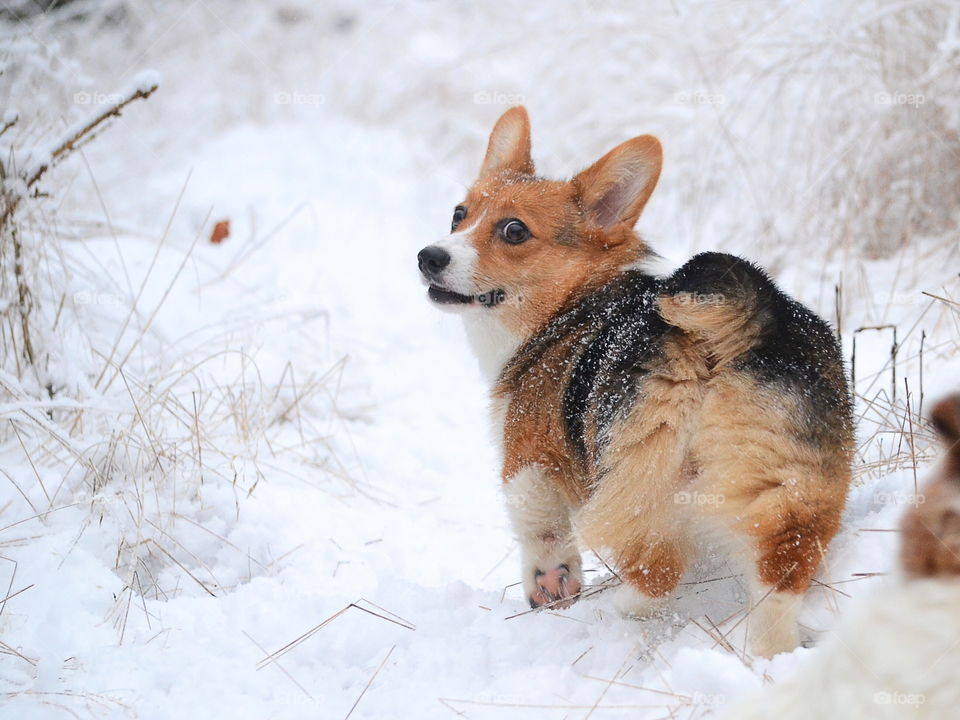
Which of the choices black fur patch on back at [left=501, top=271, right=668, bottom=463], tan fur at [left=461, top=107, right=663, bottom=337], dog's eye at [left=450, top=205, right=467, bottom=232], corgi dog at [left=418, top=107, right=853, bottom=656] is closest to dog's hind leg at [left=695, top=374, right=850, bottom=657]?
corgi dog at [left=418, top=107, right=853, bottom=656]

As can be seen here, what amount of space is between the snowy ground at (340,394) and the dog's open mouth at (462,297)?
1.02m

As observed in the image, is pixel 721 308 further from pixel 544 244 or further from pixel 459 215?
pixel 459 215

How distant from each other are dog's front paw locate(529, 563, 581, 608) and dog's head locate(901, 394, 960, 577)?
169 centimetres

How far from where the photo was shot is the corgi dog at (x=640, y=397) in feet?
7.16

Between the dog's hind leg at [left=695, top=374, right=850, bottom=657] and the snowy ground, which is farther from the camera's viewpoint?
the snowy ground

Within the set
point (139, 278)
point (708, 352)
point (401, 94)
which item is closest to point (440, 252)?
point (708, 352)

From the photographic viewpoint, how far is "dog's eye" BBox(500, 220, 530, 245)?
321cm

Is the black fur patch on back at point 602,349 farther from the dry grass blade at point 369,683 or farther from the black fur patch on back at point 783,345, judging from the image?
the dry grass blade at point 369,683

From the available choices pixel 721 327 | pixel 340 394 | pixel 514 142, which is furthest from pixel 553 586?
pixel 340 394

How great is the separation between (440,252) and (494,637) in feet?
4.42

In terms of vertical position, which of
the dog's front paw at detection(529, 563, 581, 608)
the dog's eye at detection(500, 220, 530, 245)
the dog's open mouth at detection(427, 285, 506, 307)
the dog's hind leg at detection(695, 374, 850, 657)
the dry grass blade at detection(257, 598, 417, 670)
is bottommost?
the dog's front paw at detection(529, 563, 581, 608)

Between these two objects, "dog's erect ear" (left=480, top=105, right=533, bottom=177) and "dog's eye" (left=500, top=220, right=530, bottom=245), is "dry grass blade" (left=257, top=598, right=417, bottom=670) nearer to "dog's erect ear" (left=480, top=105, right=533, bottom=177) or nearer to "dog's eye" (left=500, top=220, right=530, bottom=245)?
"dog's eye" (left=500, top=220, right=530, bottom=245)

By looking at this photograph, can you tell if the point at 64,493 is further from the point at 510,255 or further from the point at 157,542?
the point at 510,255

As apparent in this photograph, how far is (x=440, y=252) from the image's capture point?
3.12m
